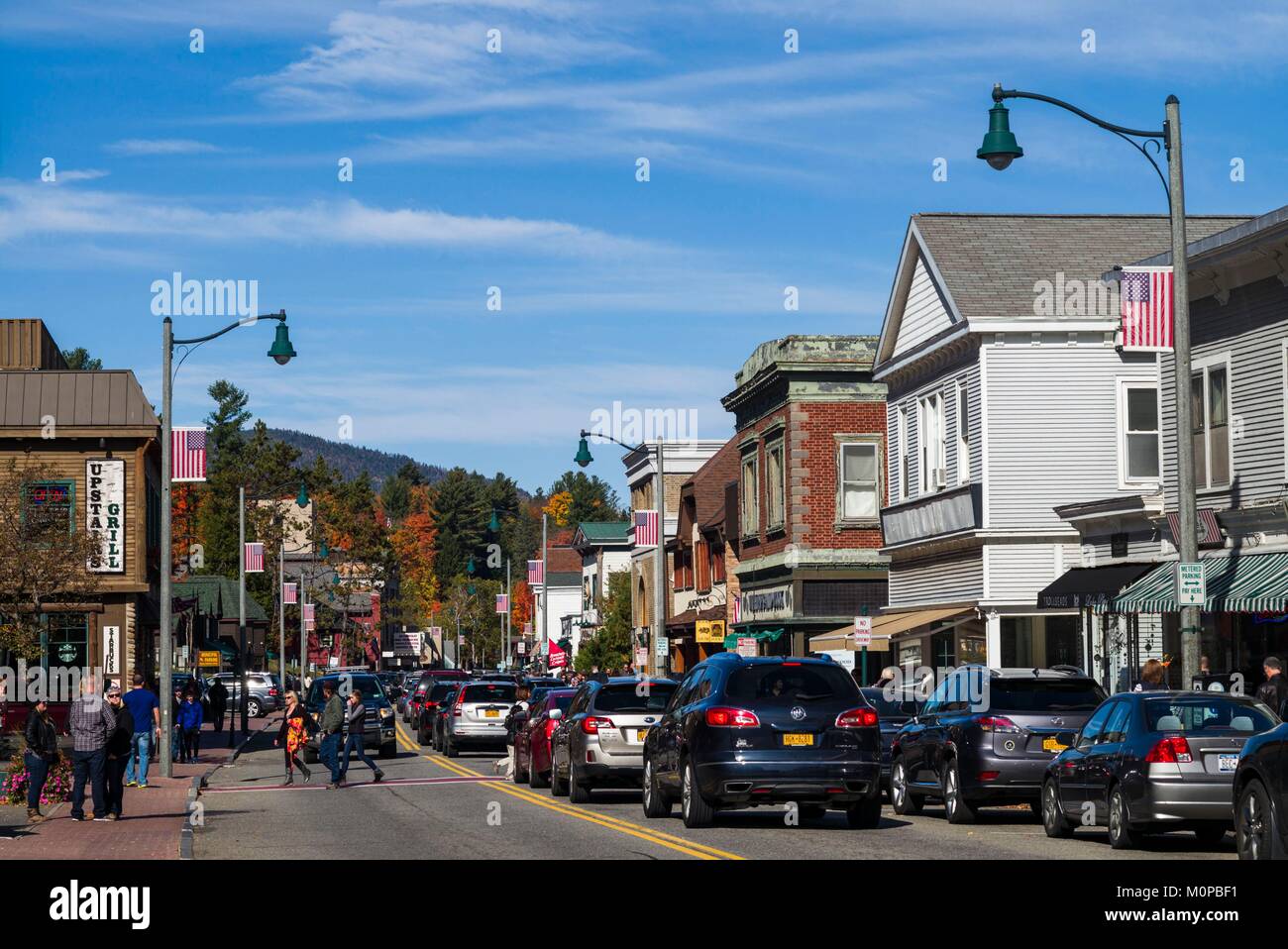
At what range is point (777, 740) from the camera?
1941 centimetres

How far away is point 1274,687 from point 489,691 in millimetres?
22551

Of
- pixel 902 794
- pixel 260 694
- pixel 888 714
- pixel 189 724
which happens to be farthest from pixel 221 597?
pixel 902 794

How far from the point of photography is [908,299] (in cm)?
4384

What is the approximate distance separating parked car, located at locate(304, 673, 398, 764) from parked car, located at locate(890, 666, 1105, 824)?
1914 cm

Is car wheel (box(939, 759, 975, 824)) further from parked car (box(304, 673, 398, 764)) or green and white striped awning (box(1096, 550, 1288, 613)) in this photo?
parked car (box(304, 673, 398, 764))

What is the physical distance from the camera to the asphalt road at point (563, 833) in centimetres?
1717

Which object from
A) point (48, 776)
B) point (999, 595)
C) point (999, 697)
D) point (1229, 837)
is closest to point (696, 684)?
point (999, 697)

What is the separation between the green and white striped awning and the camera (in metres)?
25.8

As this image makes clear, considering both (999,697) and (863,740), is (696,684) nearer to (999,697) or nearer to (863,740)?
(863,740)

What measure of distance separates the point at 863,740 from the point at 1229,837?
380 centimetres

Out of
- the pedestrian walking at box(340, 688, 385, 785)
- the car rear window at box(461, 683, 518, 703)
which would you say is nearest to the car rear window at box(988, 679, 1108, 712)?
the pedestrian walking at box(340, 688, 385, 785)

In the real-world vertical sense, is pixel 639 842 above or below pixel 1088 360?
below
